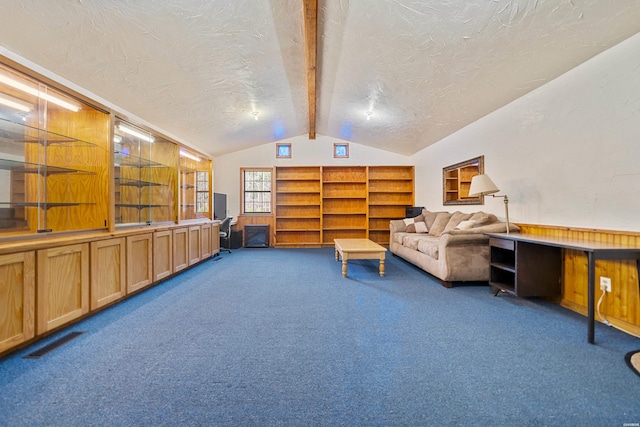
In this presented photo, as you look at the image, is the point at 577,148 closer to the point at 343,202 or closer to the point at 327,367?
the point at 327,367

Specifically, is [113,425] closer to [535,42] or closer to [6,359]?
[6,359]

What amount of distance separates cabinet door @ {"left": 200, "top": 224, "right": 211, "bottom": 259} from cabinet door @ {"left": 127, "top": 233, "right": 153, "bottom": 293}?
1421 mm

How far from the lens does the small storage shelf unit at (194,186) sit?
4320 mm

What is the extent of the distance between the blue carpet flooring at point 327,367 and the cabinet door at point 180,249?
1048 mm

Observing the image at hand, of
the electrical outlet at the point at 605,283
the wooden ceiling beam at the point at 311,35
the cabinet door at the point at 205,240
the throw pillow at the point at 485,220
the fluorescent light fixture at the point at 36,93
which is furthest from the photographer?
the cabinet door at the point at 205,240

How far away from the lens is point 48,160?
2344 mm

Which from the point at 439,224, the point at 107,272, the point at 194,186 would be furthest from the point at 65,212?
the point at 439,224

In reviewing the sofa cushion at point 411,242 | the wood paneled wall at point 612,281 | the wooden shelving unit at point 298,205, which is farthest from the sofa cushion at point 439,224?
the wooden shelving unit at point 298,205

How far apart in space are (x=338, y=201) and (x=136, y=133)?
4.48 meters

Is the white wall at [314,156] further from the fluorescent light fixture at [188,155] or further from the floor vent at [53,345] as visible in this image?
the floor vent at [53,345]

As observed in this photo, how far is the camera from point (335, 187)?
6648mm

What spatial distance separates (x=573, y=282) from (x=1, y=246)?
4.53 m

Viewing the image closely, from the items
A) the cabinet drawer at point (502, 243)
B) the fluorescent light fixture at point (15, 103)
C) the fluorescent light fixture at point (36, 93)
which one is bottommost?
the cabinet drawer at point (502, 243)

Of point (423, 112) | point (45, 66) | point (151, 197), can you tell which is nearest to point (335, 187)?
point (423, 112)
